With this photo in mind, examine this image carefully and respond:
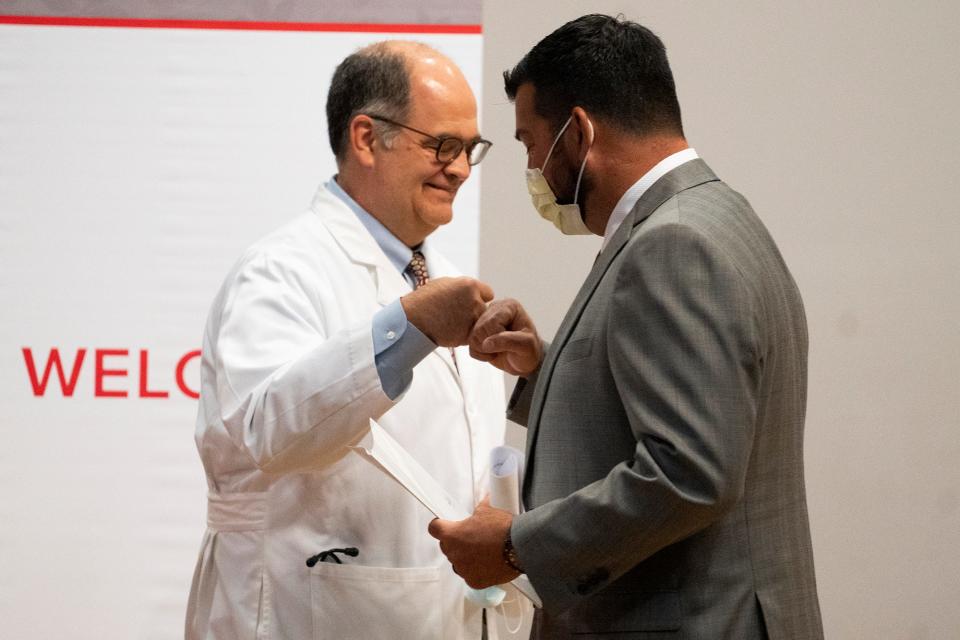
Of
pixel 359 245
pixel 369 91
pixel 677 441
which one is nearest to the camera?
pixel 677 441

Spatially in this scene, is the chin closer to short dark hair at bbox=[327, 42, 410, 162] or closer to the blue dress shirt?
short dark hair at bbox=[327, 42, 410, 162]

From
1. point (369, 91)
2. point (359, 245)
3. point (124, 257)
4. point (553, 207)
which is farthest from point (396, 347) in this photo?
point (124, 257)

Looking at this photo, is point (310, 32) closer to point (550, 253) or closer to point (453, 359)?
point (550, 253)

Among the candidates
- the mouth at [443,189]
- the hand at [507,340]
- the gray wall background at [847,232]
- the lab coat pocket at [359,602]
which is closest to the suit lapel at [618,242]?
the hand at [507,340]

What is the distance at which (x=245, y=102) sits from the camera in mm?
2811

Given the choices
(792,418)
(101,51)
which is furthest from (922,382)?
(101,51)

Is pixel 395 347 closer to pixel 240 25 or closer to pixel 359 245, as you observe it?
pixel 359 245

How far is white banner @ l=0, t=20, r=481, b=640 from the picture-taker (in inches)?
109

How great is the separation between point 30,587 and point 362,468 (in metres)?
1.41

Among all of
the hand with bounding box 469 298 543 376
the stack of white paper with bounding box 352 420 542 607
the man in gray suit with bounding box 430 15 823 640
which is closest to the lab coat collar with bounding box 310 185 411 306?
the hand with bounding box 469 298 543 376

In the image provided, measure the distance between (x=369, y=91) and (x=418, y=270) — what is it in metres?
0.37

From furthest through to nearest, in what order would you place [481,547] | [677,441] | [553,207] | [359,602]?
1. [359,602]
2. [553,207]
3. [481,547]
4. [677,441]

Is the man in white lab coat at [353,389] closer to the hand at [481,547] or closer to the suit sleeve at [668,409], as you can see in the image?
the hand at [481,547]

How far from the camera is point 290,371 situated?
1657 mm
